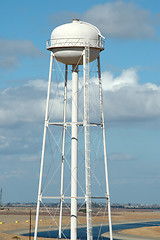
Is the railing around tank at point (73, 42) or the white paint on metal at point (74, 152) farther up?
the railing around tank at point (73, 42)

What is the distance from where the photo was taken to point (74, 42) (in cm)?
4659

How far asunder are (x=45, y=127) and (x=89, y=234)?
34.8 ft

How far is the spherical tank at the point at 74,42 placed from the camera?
46.6 metres

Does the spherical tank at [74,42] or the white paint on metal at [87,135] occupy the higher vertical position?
the spherical tank at [74,42]

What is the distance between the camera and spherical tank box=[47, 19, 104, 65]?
46.6 meters

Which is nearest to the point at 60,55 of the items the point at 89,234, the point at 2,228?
the point at 89,234

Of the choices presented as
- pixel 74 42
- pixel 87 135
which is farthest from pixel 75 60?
pixel 87 135

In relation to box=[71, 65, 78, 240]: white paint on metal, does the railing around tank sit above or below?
above

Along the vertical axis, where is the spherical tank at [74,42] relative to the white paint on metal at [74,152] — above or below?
above

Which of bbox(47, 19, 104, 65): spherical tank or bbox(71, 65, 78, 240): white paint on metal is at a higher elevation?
bbox(47, 19, 104, 65): spherical tank

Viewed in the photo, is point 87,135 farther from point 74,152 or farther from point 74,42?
point 74,42

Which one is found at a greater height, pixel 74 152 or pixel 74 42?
pixel 74 42

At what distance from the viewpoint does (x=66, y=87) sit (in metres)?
49.8

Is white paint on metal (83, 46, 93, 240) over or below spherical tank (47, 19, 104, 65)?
below
